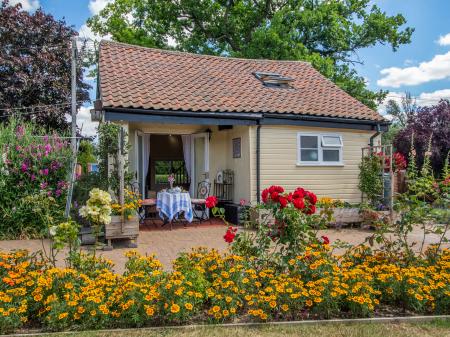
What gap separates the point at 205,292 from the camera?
12.9 feet

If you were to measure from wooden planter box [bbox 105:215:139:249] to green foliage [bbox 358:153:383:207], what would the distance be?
6626mm

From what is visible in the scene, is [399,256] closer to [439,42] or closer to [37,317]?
[37,317]

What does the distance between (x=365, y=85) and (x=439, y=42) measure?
5.12m

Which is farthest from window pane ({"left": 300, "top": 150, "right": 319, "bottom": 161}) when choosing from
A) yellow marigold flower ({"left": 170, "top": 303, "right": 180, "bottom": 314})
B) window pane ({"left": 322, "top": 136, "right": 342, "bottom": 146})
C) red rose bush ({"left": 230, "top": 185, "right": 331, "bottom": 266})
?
yellow marigold flower ({"left": 170, "top": 303, "right": 180, "bottom": 314})

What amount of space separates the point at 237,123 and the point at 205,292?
23.0 feet

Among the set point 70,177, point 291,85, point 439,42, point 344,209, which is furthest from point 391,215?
point 439,42

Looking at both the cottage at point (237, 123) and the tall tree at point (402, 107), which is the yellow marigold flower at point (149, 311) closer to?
the cottage at point (237, 123)

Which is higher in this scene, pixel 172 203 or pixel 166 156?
pixel 166 156

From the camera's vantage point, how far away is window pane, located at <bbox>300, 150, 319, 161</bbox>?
11305 millimetres

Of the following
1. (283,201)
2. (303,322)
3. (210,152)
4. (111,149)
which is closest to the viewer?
(303,322)

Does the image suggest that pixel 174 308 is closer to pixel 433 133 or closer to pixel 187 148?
pixel 187 148

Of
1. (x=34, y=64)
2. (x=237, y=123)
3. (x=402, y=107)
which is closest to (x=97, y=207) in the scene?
(x=237, y=123)

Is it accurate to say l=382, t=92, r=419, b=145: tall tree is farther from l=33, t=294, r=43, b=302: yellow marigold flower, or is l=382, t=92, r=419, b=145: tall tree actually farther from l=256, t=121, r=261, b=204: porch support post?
l=33, t=294, r=43, b=302: yellow marigold flower

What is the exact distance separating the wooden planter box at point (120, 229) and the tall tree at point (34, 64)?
13528 mm
